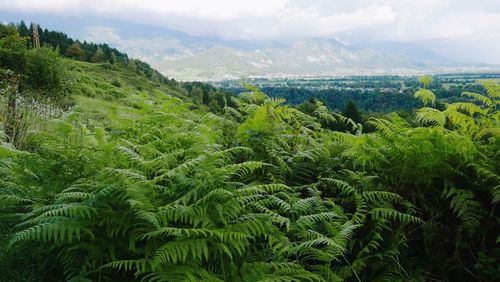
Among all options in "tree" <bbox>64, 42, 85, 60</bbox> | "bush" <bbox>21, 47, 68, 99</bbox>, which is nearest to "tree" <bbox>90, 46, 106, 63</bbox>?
"tree" <bbox>64, 42, 85, 60</bbox>

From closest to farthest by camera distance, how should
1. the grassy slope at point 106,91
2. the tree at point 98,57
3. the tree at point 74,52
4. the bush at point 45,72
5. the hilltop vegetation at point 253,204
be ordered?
the hilltop vegetation at point 253,204
the grassy slope at point 106,91
the bush at point 45,72
the tree at point 74,52
the tree at point 98,57

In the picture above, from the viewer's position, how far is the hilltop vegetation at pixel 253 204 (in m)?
3.65

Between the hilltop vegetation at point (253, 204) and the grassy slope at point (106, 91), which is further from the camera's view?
the grassy slope at point (106, 91)

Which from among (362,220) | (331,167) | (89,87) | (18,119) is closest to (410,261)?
(362,220)

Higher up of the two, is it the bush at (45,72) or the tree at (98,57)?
the tree at (98,57)

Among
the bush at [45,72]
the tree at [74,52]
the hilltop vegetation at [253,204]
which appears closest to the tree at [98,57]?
the tree at [74,52]

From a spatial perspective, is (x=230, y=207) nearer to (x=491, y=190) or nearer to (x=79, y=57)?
(x=491, y=190)

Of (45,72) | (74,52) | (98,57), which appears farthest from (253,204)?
(98,57)

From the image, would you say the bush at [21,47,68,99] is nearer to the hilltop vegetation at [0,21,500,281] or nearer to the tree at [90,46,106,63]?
the hilltop vegetation at [0,21,500,281]

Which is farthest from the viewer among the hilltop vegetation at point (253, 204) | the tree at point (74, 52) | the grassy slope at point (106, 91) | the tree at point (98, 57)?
the tree at point (98, 57)

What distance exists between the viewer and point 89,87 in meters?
49.3

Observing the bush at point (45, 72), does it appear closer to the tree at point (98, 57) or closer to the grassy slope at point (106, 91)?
the grassy slope at point (106, 91)

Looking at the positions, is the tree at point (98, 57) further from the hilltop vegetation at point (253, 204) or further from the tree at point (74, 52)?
the hilltop vegetation at point (253, 204)

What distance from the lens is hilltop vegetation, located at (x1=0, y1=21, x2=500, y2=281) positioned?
365 centimetres
